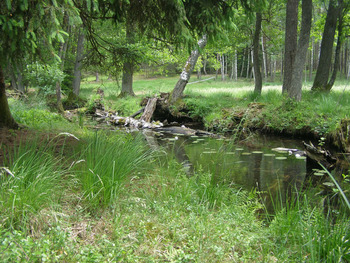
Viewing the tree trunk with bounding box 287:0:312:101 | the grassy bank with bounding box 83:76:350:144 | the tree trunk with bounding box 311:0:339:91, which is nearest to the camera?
the grassy bank with bounding box 83:76:350:144

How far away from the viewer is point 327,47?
40.6ft

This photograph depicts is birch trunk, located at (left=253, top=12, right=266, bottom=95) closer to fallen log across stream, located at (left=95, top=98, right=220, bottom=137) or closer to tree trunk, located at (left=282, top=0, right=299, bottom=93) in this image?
tree trunk, located at (left=282, top=0, right=299, bottom=93)

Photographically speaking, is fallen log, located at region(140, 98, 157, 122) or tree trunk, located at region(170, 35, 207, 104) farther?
tree trunk, located at region(170, 35, 207, 104)

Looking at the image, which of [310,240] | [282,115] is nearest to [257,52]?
[282,115]

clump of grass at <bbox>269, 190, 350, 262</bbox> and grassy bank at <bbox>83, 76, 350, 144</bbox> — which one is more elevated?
grassy bank at <bbox>83, 76, 350, 144</bbox>

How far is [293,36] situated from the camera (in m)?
10.2

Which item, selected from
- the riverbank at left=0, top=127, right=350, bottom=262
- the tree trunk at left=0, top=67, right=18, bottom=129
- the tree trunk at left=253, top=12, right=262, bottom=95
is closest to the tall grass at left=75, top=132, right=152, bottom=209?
the riverbank at left=0, top=127, right=350, bottom=262

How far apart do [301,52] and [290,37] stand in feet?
2.44

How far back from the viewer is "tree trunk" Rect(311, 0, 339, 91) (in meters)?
12.2

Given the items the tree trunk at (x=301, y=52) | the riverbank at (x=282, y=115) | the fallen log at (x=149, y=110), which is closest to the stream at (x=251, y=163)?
the riverbank at (x=282, y=115)

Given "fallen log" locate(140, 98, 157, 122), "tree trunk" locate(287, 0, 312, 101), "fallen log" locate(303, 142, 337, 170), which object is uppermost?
"tree trunk" locate(287, 0, 312, 101)

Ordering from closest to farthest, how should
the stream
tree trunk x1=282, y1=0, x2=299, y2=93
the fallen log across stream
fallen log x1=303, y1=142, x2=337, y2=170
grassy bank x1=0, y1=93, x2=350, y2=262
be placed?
grassy bank x1=0, y1=93, x2=350, y2=262
the stream
fallen log x1=303, y1=142, x2=337, y2=170
tree trunk x1=282, y1=0, x2=299, y2=93
the fallen log across stream

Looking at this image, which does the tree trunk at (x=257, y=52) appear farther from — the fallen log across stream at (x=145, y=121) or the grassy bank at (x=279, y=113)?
the fallen log across stream at (x=145, y=121)

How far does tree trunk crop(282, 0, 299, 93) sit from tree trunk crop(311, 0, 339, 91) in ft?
7.31
